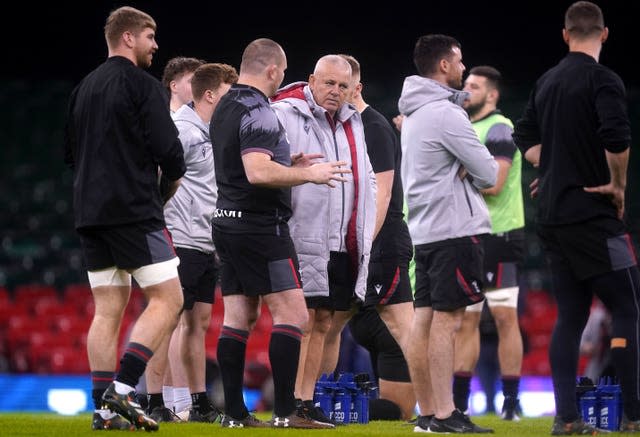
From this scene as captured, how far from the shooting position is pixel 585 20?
6266 millimetres

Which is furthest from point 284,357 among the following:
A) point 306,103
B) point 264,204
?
point 306,103

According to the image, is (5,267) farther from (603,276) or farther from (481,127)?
(603,276)

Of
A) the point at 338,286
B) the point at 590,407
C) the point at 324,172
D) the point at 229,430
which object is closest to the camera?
the point at 324,172

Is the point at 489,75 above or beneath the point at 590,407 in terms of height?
above

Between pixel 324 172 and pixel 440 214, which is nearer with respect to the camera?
pixel 324 172

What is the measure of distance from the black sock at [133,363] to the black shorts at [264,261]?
0.73 meters

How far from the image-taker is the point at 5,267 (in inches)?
766

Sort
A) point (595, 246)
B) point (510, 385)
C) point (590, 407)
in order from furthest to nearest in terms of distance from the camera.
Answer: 1. point (510, 385)
2. point (590, 407)
3. point (595, 246)

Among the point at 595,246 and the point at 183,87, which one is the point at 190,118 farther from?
the point at 595,246

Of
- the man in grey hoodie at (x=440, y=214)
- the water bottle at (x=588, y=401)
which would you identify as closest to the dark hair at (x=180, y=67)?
the man in grey hoodie at (x=440, y=214)

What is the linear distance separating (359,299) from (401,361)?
140 cm

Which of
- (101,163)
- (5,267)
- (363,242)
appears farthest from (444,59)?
(5,267)

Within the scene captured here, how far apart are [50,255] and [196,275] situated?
1249 cm

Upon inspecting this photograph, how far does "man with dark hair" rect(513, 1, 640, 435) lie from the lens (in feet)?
20.0
